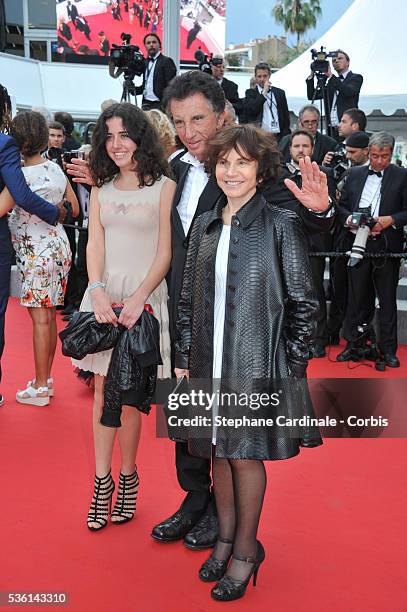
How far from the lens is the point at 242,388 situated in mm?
2277

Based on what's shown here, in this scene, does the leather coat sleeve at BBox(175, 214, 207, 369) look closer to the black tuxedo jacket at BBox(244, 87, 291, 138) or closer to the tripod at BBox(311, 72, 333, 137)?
the tripod at BBox(311, 72, 333, 137)

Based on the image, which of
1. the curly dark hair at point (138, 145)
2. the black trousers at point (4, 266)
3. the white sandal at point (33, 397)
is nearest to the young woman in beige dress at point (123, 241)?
the curly dark hair at point (138, 145)

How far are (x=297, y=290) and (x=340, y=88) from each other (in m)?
5.91

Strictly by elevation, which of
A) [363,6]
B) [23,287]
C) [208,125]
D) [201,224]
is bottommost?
[23,287]

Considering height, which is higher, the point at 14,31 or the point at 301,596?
the point at 14,31

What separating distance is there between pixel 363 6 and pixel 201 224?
835 cm

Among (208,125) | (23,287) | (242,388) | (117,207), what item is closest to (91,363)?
(117,207)

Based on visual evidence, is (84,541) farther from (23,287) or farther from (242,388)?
(23,287)

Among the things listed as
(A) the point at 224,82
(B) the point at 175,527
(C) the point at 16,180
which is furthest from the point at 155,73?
(B) the point at 175,527

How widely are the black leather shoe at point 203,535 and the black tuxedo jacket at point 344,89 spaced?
19.2ft

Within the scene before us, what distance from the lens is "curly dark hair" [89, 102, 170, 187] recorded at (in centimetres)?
276

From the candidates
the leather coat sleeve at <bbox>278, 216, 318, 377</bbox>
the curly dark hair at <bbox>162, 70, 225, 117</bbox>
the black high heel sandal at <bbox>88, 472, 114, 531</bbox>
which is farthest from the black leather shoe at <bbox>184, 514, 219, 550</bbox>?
the curly dark hair at <bbox>162, 70, 225, 117</bbox>

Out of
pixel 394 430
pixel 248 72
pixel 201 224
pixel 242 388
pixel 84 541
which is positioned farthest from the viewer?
pixel 248 72

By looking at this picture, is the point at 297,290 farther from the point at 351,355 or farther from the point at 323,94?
the point at 323,94
